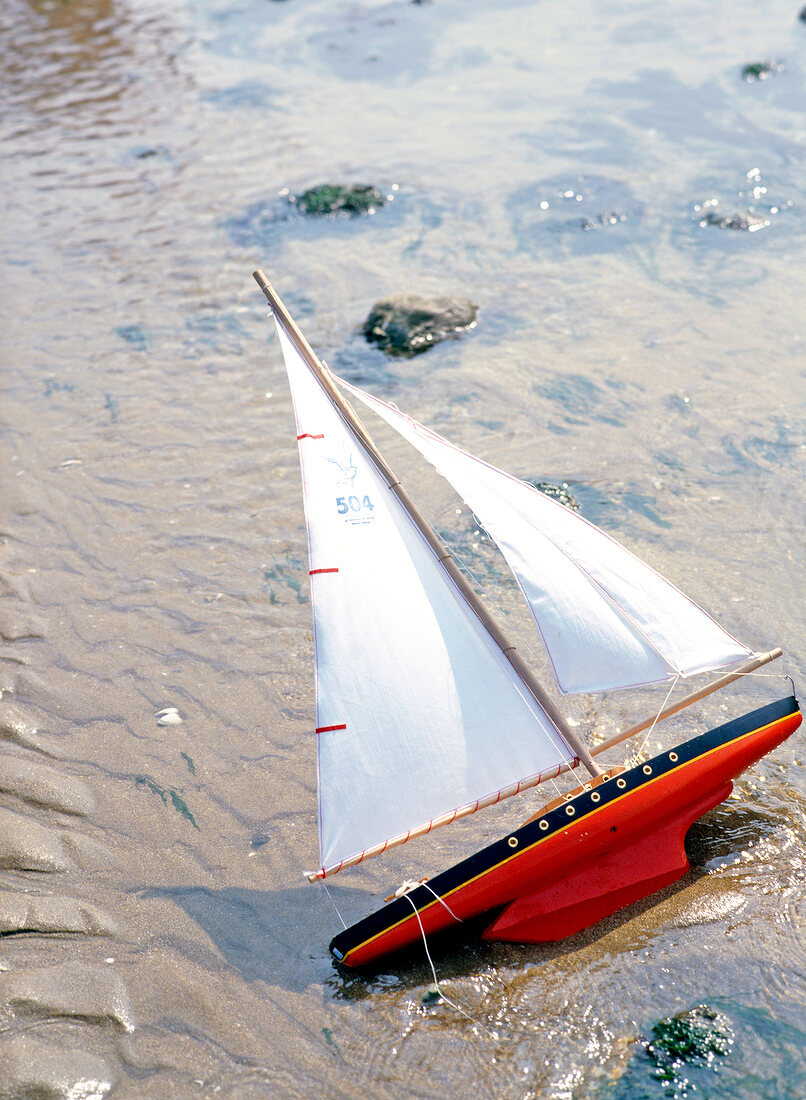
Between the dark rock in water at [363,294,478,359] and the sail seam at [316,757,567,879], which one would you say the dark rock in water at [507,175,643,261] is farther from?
the sail seam at [316,757,567,879]

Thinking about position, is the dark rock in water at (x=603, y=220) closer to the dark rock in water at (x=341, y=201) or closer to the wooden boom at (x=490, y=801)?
the dark rock in water at (x=341, y=201)

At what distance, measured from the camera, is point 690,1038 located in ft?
17.9

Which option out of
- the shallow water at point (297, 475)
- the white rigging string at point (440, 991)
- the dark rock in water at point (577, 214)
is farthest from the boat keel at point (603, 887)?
the dark rock in water at point (577, 214)

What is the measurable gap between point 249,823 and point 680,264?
446 inches

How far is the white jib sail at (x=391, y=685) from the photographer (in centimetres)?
586

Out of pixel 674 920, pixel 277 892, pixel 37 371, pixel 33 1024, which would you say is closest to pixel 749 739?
pixel 674 920

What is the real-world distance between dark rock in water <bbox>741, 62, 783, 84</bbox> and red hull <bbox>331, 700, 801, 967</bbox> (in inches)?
691

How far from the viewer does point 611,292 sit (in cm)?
1383

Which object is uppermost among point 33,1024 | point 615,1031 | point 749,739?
point 749,739

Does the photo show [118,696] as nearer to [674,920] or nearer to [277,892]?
[277,892]

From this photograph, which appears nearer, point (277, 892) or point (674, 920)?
point (674, 920)

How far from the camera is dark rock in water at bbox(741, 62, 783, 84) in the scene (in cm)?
1886

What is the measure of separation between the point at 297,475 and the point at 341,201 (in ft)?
27.5

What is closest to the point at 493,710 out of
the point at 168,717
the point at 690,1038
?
the point at 690,1038
